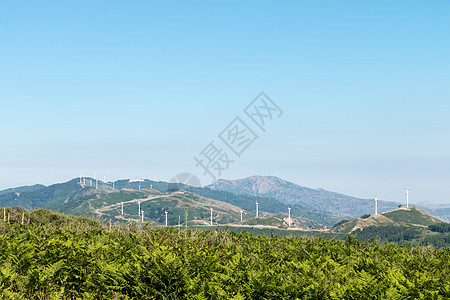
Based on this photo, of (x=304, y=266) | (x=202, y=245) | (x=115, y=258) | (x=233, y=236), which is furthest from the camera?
(x=233, y=236)

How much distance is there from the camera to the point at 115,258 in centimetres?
1140

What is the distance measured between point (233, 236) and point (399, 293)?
10.4 metres

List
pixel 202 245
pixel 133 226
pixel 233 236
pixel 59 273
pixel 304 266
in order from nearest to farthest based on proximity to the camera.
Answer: pixel 304 266
pixel 59 273
pixel 202 245
pixel 233 236
pixel 133 226

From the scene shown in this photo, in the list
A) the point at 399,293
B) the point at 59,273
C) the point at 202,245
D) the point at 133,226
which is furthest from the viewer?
the point at 133,226

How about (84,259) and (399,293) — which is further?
(84,259)

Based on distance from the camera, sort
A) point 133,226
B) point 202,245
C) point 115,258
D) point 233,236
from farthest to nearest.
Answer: point 133,226, point 233,236, point 202,245, point 115,258

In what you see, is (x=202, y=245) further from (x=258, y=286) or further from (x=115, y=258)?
(x=258, y=286)

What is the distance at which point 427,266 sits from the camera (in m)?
11.6

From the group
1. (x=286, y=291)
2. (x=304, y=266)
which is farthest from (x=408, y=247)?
(x=286, y=291)

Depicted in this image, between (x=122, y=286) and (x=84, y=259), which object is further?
(x=84, y=259)

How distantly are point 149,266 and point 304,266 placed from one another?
11.7ft

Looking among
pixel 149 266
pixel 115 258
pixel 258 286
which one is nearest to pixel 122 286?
pixel 149 266

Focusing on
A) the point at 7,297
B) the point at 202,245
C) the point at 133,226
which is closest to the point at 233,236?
the point at 202,245

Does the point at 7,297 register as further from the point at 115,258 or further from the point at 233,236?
the point at 233,236
